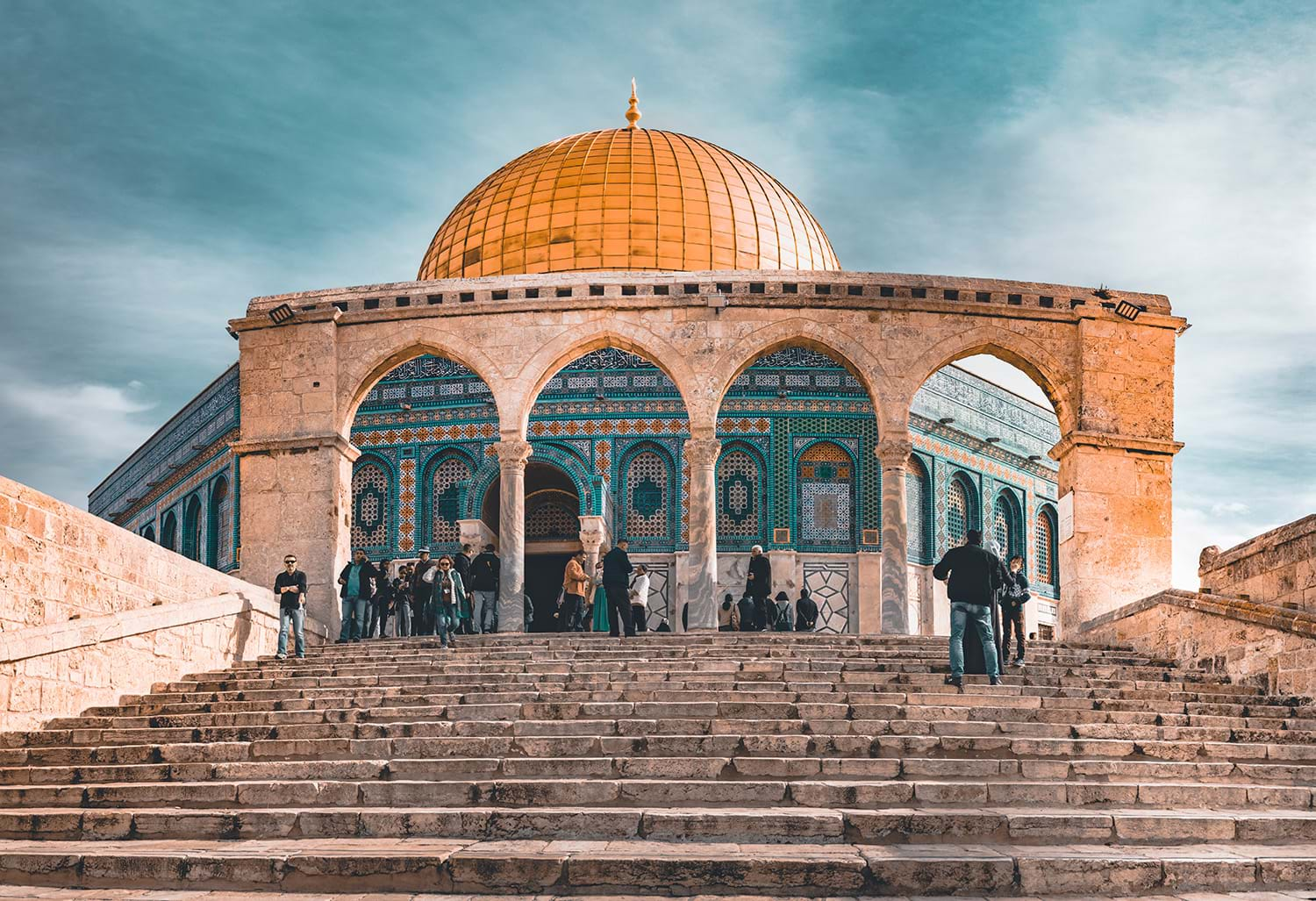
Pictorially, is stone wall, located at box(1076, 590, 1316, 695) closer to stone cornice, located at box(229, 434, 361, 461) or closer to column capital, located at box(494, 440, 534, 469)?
column capital, located at box(494, 440, 534, 469)

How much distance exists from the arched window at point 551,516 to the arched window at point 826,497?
3798mm

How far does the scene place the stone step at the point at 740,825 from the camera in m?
7.99

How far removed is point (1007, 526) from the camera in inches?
1099

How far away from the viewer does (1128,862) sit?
7371 millimetres

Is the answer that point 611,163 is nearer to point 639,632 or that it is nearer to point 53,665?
point 639,632

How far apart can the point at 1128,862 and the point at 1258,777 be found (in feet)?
8.07

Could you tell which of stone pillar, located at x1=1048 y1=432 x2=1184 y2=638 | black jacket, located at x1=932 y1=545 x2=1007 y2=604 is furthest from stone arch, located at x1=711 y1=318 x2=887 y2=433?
black jacket, located at x1=932 y1=545 x2=1007 y2=604

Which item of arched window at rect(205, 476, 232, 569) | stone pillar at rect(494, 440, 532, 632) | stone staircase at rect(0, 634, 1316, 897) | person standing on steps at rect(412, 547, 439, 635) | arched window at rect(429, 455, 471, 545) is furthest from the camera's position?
arched window at rect(205, 476, 232, 569)

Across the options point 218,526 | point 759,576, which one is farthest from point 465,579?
point 218,526

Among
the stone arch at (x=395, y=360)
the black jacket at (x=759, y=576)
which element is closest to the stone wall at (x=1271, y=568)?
the black jacket at (x=759, y=576)

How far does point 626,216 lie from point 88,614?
14582mm

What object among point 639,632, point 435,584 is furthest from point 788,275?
point 435,584

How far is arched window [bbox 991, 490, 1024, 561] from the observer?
27.5 m

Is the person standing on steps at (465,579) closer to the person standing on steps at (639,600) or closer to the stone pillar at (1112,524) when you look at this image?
the person standing on steps at (639,600)
